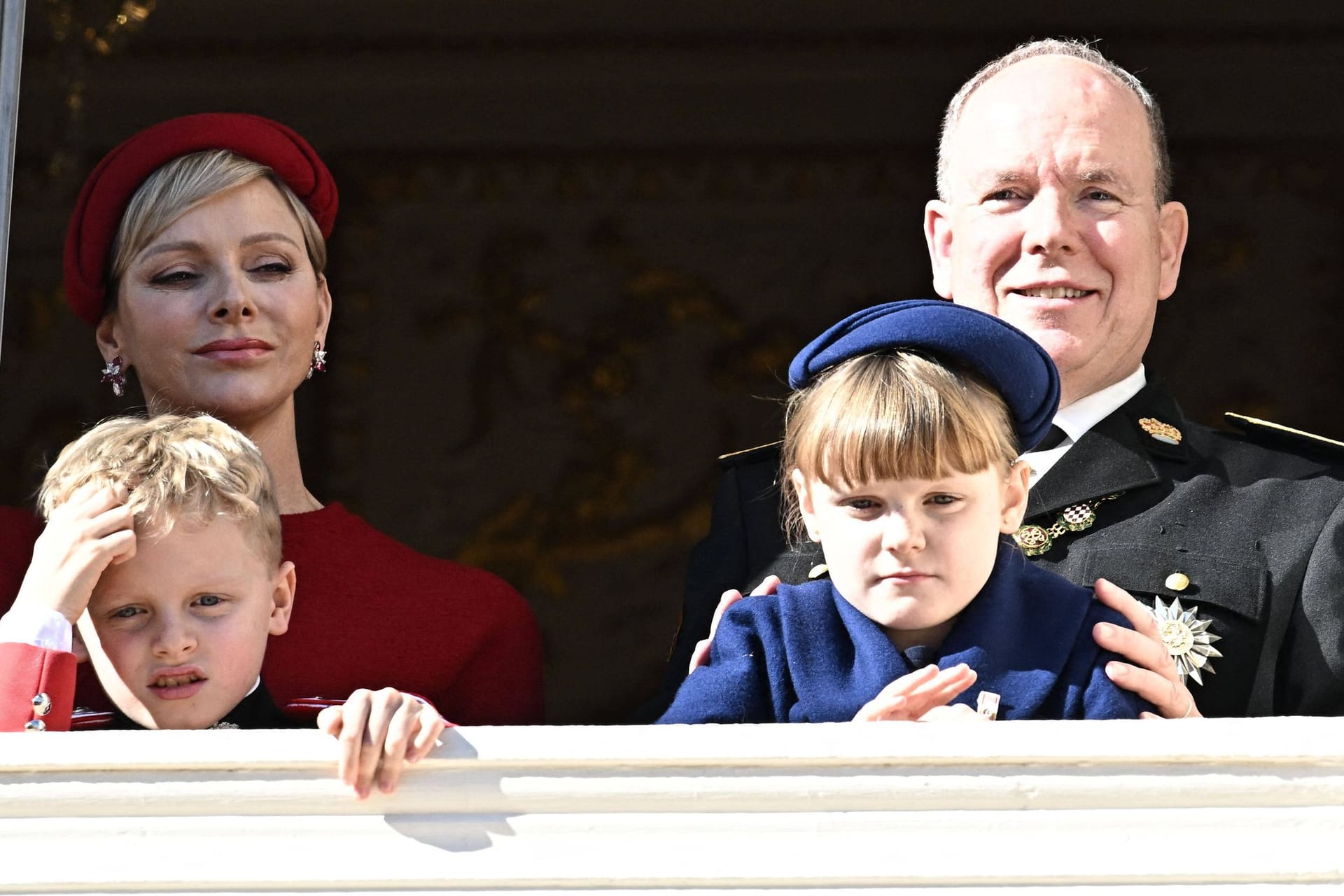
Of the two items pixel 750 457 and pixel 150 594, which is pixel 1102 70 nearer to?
pixel 750 457

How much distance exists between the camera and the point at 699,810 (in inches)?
96.3

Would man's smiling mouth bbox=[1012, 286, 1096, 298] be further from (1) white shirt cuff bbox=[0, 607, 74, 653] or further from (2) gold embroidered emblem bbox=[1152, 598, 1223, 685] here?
(1) white shirt cuff bbox=[0, 607, 74, 653]

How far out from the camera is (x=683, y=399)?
548 centimetres

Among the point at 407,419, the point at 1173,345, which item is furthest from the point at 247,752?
the point at 1173,345

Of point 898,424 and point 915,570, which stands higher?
point 898,424

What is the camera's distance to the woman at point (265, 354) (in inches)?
128

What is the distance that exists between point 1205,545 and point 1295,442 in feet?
0.97

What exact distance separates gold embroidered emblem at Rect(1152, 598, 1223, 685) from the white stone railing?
52 cm

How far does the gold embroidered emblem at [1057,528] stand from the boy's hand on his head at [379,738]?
100 centimetres

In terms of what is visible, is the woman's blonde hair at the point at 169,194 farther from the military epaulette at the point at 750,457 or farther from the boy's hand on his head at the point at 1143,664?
the boy's hand on his head at the point at 1143,664

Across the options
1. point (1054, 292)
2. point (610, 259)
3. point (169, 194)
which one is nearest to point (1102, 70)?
point (1054, 292)

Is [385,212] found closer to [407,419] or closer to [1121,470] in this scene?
[407,419]

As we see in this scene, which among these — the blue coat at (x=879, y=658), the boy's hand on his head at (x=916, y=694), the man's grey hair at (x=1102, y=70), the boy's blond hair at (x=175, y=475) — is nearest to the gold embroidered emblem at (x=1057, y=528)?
the blue coat at (x=879, y=658)

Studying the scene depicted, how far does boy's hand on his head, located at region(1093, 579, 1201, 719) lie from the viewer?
2.61 meters
